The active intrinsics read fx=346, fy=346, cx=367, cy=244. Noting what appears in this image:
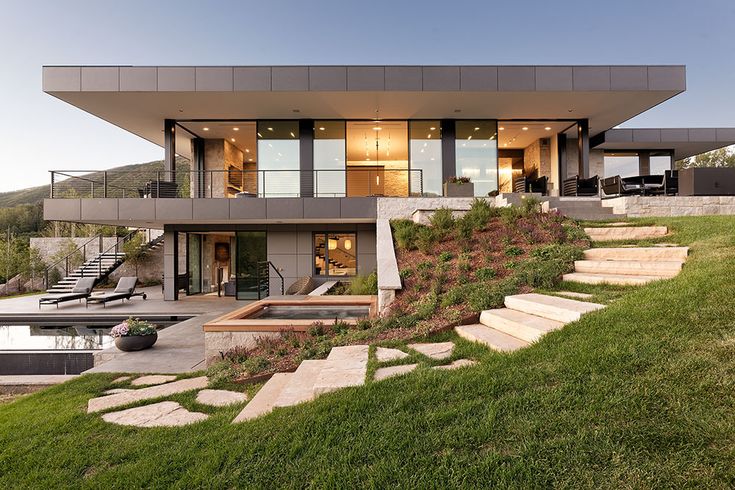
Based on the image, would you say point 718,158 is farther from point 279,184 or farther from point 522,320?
point 522,320

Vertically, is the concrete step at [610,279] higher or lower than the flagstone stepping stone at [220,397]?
higher

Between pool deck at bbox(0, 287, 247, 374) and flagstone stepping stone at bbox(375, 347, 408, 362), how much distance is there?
3.24 m

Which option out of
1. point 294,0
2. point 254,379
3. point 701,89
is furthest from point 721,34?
point 254,379

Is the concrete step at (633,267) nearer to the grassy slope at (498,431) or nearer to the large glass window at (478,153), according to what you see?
the grassy slope at (498,431)

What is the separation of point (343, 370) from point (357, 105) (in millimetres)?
11057

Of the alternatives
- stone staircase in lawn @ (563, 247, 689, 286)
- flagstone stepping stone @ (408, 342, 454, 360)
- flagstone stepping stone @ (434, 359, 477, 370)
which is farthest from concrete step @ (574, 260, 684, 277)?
flagstone stepping stone @ (434, 359, 477, 370)

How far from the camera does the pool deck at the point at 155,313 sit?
562cm

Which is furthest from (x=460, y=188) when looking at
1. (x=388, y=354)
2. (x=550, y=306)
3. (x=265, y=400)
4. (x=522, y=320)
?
(x=265, y=400)

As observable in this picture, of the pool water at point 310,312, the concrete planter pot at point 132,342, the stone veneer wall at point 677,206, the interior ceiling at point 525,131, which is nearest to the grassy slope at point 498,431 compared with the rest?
the concrete planter pot at point 132,342

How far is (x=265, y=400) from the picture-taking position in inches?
124

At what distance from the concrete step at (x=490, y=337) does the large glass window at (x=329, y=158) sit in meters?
9.41

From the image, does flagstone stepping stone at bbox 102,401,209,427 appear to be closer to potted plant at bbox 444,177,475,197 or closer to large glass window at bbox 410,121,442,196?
potted plant at bbox 444,177,475,197

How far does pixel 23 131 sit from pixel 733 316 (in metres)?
58.6

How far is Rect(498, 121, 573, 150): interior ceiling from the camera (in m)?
14.5
